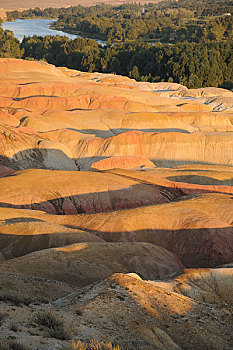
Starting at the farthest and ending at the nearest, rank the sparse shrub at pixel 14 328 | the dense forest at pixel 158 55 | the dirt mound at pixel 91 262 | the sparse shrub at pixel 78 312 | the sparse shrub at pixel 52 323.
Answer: the dense forest at pixel 158 55, the dirt mound at pixel 91 262, the sparse shrub at pixel 78 312, the sparse shrub at pixel 52 323, the sparse shrub at pixel 14 328

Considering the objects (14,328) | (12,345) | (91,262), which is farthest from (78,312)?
(91,262)

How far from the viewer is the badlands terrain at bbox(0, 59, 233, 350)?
10.1 meters

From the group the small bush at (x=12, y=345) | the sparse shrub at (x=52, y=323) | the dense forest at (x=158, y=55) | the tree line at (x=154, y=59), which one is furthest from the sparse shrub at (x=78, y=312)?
the dense forest at (x=158, y=55)

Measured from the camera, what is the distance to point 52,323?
9008 millimetres

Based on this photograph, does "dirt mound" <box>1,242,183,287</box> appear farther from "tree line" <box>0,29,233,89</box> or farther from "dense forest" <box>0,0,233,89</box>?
"dense forest" <box>0,0,233,89</box>

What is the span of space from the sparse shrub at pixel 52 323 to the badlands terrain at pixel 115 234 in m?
0.03

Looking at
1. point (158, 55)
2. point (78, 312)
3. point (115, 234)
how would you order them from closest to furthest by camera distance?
point (78, 312) → point (115, 234) → point (158, 55)

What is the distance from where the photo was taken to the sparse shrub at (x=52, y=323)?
8641 mm

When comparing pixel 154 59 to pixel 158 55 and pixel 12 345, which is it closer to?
pixel 158 55

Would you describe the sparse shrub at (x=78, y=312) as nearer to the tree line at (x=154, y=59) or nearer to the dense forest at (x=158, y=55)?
the tree line at (x=154, y=59)

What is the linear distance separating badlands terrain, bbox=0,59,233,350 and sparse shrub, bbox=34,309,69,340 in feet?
0.11

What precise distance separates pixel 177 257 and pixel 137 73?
92.0m

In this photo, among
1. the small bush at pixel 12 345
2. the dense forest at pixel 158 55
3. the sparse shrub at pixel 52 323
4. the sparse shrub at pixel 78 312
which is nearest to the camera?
the small bush at pixel 12 345

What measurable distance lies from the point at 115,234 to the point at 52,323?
14.2 m
